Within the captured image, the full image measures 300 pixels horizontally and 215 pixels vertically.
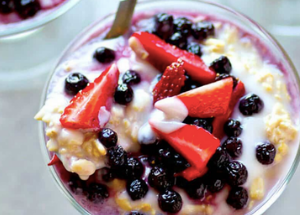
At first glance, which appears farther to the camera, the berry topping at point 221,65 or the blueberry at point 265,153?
the berry topping at point 221,65

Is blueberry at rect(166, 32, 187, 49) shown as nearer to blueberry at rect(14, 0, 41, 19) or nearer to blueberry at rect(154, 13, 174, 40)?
blueberry at rect(154, 13, 174, 40)

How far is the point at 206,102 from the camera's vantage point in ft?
6.80

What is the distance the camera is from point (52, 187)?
8.31 feet

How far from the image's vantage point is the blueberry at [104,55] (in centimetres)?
229

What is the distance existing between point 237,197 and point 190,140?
30cm

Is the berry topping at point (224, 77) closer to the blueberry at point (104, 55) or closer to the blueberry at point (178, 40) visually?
the blueberry at point (178, 40)

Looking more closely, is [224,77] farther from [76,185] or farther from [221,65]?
[76,185]

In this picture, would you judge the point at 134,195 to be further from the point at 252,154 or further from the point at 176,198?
the point at 252,154

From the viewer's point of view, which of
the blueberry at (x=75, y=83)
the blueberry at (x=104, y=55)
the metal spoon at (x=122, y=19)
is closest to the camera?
the blueberry at (x=75, y=83)

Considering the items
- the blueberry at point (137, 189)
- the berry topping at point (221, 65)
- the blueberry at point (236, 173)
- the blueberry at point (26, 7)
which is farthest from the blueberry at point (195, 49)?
the blueberry at point (26, 7)

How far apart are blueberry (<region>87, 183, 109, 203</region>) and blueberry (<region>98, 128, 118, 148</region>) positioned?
0.19 meters

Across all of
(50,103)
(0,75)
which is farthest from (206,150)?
(0,75)

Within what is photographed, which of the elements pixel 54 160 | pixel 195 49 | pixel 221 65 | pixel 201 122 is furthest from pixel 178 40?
pixel 54 160

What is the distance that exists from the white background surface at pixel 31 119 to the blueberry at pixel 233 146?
0.49 m
